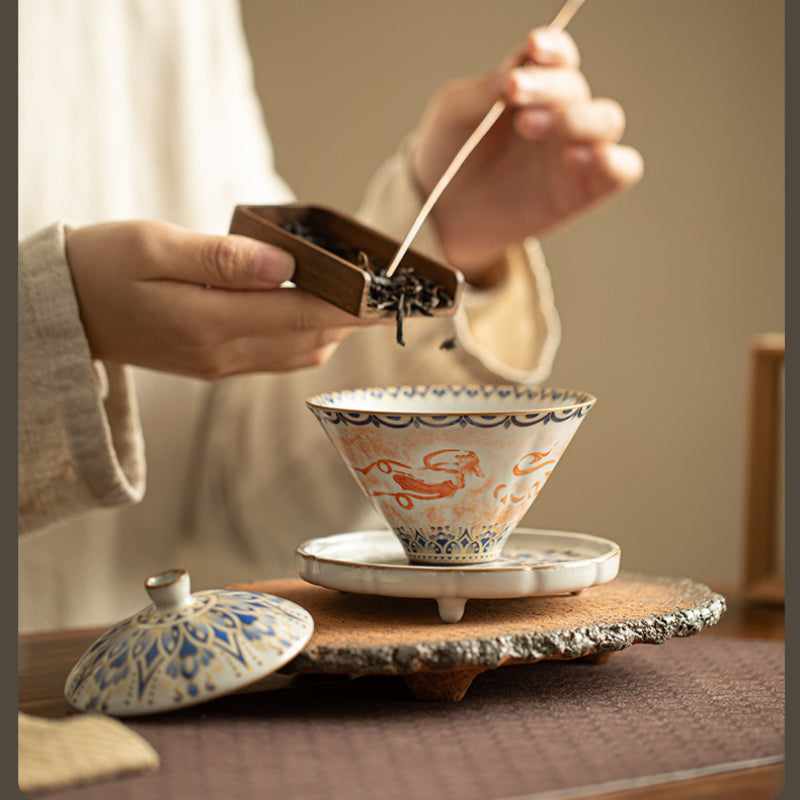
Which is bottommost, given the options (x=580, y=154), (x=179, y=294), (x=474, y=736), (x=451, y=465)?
(x=474, y=736)

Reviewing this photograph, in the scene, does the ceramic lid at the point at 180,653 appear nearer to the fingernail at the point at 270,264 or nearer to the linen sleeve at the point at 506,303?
the fingernail at the point at 270,264

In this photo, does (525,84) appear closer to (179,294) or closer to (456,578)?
(179,294)

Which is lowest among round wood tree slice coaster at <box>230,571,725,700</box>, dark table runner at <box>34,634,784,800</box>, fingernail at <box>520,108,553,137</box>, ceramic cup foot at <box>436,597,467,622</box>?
dark table runner at <box>34,634,784,800</box>

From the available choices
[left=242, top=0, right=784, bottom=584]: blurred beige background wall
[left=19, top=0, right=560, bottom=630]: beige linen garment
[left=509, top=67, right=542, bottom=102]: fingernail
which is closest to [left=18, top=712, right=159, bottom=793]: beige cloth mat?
[left=19, top=0, right=560, bottom=630]: beige linen garment

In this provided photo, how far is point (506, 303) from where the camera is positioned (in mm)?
956

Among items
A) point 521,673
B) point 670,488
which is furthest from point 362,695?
point 670,488

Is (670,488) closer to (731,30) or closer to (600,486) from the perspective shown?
(600,486)

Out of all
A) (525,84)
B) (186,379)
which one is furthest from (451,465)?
(186,379)

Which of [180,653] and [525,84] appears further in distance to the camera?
[525,84]

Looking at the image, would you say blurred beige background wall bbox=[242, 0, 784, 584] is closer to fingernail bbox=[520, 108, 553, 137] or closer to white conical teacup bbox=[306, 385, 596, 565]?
fingernail bbox=[520, 108, 553, 137]

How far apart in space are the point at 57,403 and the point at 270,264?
0.18m

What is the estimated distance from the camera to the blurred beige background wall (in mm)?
1646

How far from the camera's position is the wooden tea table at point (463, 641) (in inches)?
18.6

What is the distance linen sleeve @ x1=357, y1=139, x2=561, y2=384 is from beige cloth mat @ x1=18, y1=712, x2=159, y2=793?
536 mm
